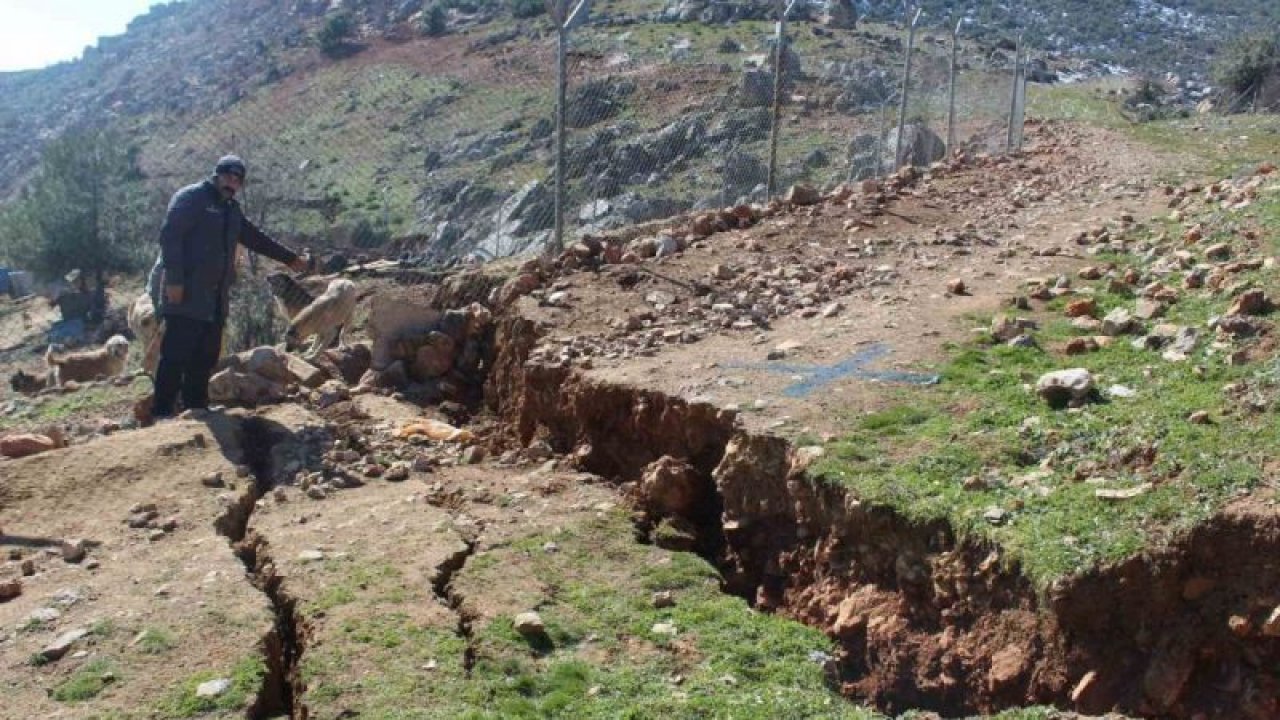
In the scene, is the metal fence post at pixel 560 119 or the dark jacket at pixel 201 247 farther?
the metal fence post at pixel 560 119

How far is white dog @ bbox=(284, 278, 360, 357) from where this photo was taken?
8836 mm

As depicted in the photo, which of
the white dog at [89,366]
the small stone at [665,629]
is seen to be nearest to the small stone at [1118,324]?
the small stone at [665,629]

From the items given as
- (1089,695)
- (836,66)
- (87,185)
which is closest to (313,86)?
(836,66)

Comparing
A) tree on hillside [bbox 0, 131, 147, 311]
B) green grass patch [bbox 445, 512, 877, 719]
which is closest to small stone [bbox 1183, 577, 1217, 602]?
green grass patch [bbox 445, 512, 877, 719]

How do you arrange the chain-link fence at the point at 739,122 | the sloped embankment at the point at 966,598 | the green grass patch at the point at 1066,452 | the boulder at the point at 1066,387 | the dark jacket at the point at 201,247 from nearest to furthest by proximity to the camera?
the sloped embankment at the point at 966,598 → the green grass patch at the point at 1066,452 → the boulder at the point at 1066,387 → the dark jacket at the point at 201,247 → the chain-link fence at the point at 739,122

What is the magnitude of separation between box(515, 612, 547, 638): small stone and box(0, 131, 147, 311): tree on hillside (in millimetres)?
22171

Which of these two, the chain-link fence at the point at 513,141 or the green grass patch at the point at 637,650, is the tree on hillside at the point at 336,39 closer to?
the chain-link fence at the point at 513,141

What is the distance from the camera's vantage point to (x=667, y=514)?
541cm

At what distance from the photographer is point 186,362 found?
7.02 meters

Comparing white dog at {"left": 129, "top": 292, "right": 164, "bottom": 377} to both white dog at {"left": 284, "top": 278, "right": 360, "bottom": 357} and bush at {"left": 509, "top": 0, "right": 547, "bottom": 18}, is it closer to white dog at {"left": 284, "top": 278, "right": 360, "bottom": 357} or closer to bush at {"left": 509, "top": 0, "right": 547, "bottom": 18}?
white dog at {"left": 284, "top": 278, "right": 360, "bottom": 357}

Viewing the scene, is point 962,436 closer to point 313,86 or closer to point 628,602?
point 628,602

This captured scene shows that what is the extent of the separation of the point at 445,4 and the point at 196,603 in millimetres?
37264

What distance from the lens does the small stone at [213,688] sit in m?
4.04

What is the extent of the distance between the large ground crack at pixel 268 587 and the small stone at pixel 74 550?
56 centimetres
